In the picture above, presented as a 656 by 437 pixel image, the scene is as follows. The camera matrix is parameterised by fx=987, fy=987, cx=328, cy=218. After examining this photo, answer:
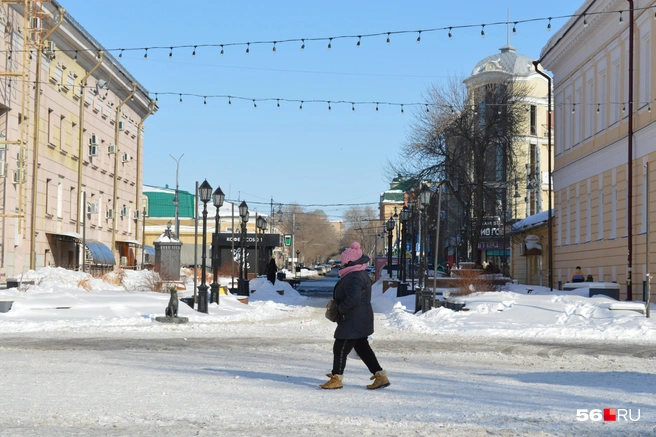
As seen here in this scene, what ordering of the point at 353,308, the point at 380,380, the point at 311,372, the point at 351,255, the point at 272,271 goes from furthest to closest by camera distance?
1. the point at 272,271
2. the point at 311,372
3. the point at 351,255
4. the point at 353,308
5. the point at 380,380

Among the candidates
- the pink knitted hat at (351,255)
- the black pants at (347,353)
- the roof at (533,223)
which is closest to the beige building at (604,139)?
the roof at (533,223)

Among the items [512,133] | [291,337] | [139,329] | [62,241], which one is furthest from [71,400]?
[512,133]

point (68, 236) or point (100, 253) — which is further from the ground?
point (68, 236)

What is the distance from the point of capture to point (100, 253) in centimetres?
5031

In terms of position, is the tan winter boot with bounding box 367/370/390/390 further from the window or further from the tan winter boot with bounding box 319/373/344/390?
the window

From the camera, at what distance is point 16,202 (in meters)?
40.2

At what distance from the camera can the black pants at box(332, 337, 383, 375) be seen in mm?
11250

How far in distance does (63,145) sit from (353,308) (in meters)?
38.9

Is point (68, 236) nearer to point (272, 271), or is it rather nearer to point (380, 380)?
point (272, 271)

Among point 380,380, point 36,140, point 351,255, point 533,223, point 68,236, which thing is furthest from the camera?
point 533,223

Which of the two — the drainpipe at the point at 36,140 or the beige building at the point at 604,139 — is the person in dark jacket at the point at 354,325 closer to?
the beige building at the point at 604,139

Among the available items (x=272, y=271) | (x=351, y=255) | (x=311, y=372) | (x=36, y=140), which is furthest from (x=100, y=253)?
(x=351, y=255)

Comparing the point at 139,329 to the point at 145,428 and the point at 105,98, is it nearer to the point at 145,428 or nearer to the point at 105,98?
the point at 145,428

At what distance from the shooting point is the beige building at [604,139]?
32875 millimetres
